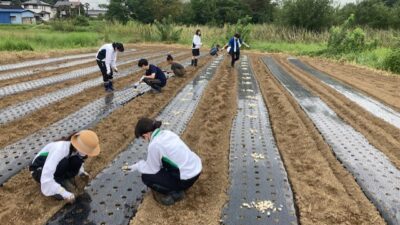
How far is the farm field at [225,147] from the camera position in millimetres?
3795

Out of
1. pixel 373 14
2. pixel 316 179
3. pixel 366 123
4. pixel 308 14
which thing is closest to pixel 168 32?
pixel 308 14

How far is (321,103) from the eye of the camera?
8.80 metres

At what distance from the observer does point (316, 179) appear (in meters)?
4.56

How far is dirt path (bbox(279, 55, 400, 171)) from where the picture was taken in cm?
591

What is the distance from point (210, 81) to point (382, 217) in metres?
7.92

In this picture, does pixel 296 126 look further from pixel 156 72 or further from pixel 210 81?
pixel 210 81

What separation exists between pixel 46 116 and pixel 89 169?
276 cm

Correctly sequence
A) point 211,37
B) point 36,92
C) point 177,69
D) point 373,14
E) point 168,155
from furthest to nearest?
1. point 373,14
2. point 211,37
3. point 177,69
4. point 36,92
5. point 168,155

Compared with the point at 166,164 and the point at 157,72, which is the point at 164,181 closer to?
the point at 166,164

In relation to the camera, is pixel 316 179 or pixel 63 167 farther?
pixel 316 179

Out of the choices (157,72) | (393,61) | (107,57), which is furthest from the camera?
(393,61)

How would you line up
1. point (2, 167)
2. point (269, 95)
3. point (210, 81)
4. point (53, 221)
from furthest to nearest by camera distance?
point (210, 81) → point (269, 95) → point (2, 167) → point (53, 221)

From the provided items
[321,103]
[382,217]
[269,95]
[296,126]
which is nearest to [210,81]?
[269,95]

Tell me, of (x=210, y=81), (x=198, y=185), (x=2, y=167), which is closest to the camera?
(x=198, y=185)
